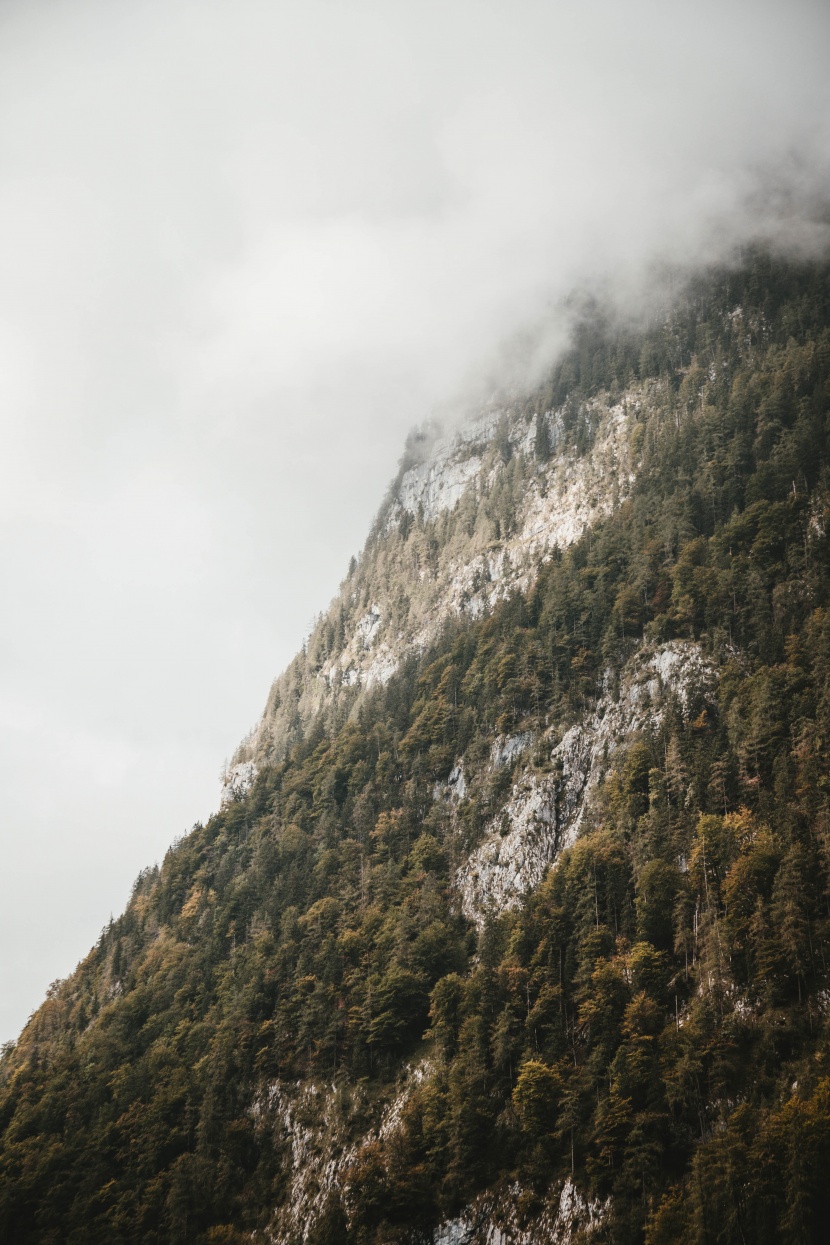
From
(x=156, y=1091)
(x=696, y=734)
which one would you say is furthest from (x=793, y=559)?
(x=156, y=1091)

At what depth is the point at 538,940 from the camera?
9819cm

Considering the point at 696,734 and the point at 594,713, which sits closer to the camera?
the point at 696,734

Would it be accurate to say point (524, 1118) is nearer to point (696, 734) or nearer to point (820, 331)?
point (696, 734)

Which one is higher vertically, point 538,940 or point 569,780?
point 569,780

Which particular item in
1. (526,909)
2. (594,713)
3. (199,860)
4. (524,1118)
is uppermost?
(594,713)

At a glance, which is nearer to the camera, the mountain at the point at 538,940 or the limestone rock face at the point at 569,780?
the mountain at the point at 538,940

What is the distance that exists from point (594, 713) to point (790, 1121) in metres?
66.1

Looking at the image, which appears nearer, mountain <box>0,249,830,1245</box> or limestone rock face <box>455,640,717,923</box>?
mountain <box>0,249,830,1245</box>

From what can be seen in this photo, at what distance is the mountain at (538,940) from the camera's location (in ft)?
242

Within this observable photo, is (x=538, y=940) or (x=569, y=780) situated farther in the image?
(x=569, y=780)

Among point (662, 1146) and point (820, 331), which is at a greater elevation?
point (820, 331)

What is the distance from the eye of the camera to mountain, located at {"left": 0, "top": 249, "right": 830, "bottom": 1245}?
73.6 metres

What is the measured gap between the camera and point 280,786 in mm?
174625

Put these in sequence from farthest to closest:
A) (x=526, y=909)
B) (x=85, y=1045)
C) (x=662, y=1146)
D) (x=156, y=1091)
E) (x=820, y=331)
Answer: (x=820, y=331) → (x=85, y=1045) → (x=156, y=1091) → (x=526, y=909) → (x=662, y=1146)
